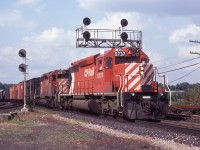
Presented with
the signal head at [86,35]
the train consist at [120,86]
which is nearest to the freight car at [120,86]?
the train consist at [120,86]

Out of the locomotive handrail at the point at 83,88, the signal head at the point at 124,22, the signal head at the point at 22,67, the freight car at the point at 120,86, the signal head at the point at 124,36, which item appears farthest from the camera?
the signal head at the point at 124,36

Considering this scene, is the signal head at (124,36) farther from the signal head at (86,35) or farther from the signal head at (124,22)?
the signal head at (86,35)

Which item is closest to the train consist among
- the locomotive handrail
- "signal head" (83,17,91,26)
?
the locomotive handrail

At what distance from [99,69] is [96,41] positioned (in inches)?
579

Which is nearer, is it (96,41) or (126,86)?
(126,86)

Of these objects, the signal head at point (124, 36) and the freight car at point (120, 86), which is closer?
the freight car at point (120, 86)

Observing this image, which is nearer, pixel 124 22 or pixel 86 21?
pixel 124 22

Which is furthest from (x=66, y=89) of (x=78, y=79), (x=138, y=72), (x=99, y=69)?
(x=138, y=72)

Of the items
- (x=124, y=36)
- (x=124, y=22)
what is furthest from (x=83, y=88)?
(x=124, y=22)

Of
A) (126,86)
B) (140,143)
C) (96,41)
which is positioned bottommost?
(140,143)

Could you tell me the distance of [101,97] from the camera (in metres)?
21.6

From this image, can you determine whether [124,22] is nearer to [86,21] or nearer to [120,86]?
[86,21]

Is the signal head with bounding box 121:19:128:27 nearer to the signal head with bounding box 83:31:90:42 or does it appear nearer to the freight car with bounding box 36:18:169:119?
the signal head with bounding box 83:31:90:42

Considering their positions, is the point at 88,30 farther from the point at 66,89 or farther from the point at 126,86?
the point at 126,86
